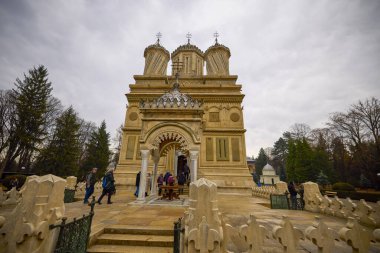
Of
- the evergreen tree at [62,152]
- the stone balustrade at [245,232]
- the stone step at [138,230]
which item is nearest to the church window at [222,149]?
the stone step at [138,230]

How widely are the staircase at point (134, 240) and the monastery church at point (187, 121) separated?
204 inches

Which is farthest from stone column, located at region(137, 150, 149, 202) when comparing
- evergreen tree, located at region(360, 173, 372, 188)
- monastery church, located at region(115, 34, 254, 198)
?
evergreen tree, located at region(360, 173, 372, 188)

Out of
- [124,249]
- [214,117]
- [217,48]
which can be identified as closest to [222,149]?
[214,117]

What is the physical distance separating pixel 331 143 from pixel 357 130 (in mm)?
7659

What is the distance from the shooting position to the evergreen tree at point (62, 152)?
74.3ft

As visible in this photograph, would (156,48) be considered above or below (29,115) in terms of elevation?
above

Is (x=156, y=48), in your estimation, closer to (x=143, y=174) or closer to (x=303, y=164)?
(x=143, y=174)

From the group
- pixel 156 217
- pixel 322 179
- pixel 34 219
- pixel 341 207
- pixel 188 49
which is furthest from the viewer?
pixel 322 179

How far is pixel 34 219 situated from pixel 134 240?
2.20 metres

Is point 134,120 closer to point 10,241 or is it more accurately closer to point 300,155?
point 10,241

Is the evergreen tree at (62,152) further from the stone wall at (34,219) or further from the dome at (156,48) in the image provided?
the stone wall at (34,219)

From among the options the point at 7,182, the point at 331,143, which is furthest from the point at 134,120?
the point at 331,143

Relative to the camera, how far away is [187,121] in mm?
10109

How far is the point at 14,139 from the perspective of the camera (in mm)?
20781
